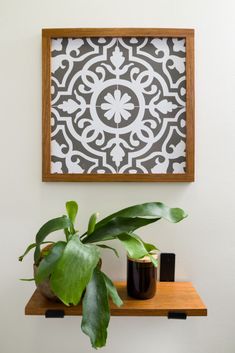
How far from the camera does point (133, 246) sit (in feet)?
3.12

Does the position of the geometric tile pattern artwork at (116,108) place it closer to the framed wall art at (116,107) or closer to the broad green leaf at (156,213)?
the framed wall art at (116,107)

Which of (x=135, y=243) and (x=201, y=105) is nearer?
(x=135, y=243)

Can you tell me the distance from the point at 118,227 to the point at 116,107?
456 mm

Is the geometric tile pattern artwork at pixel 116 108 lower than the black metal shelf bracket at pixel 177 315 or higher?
higher

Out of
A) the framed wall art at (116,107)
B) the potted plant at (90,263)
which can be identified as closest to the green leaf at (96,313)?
the potted plant at (90,263)

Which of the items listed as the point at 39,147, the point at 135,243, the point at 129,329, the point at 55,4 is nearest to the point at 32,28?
the point at 55,4

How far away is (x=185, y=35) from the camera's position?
121 cm

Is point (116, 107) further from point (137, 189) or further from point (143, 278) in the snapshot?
point (143, 278)

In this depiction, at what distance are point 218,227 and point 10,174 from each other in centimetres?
78

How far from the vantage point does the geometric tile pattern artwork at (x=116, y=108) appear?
4.01ft

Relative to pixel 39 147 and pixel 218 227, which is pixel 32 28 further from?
pixel 218 227

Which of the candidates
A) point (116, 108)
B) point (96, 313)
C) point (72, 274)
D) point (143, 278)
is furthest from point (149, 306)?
point (116, 108)

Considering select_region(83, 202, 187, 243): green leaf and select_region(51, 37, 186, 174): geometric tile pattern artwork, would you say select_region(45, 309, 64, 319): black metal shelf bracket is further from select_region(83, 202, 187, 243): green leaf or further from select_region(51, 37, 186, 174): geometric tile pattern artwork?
select_region(51, 37, 186, 174): geometric tile pattern artwork

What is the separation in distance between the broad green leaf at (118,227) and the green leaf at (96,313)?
0.13m
